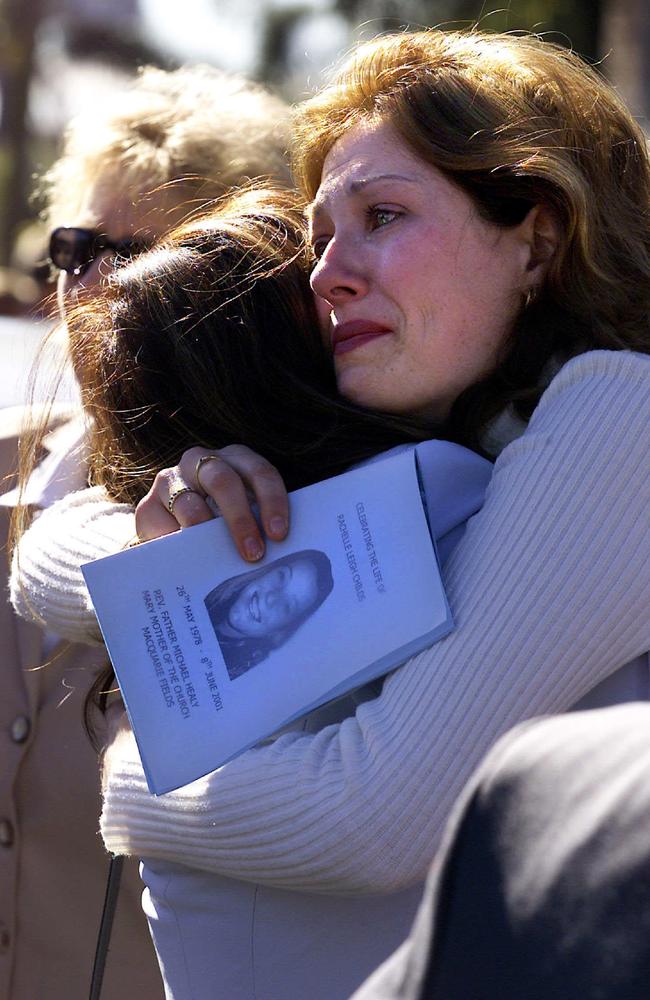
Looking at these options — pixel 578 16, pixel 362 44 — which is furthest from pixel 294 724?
pixel 578 16

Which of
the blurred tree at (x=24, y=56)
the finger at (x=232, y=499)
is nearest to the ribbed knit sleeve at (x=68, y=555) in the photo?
the finger at (x=232, y=499)

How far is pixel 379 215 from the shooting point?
5.93 feet

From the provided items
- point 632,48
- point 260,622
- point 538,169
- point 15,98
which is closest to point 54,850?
point 260,622

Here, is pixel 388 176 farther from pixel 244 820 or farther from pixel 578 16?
pixel 578 16

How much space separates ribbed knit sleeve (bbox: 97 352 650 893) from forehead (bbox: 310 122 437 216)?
0.45m

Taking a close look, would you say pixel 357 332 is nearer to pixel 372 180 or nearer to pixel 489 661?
pixel 372 180

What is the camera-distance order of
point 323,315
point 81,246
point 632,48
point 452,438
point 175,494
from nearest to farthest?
point 175,494, point 452,438, point 323,315, point 81,246, point 632,48

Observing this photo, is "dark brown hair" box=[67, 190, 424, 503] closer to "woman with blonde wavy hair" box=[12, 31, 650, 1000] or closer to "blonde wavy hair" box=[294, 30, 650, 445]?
"woman with blonde wavy hair" box=[12, 31, 650, 1000]

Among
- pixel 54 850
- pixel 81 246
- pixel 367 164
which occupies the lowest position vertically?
→ pixel 54 850

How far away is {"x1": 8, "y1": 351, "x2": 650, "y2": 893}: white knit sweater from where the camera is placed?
56.5 inches

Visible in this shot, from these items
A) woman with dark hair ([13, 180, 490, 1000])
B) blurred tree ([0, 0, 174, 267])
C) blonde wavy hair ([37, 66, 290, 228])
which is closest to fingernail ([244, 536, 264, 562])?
woman with dark hair ([13, 180, 490, 1000])

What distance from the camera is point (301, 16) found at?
56.2ft

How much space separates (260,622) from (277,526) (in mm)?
128

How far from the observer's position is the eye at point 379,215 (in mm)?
1784
